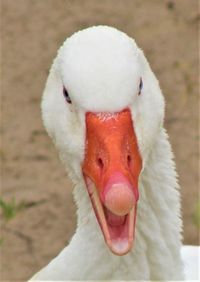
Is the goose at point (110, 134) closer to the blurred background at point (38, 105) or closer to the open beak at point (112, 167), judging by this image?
the open beak at point (112, 167)

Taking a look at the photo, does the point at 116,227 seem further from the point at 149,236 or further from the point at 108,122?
the point at 149,236

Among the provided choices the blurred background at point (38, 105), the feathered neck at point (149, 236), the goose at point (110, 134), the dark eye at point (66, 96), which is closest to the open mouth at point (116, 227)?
the goose at point (110, 134)

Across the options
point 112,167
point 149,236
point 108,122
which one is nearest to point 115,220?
point 112,167

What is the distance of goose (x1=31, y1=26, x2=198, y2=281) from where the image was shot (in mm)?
2930

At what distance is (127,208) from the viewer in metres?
2.83

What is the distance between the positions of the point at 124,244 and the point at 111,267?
638mm

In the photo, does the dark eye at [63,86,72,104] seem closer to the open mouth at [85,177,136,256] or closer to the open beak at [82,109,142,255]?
the open beak at [82,109,142,255]

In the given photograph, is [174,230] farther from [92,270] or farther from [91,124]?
[91,124]

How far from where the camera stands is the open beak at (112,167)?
2.88m

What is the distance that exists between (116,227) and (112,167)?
181 mm

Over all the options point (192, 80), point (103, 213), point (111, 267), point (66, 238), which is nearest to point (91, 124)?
point (103, 213)

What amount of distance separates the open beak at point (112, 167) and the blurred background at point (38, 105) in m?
2.09

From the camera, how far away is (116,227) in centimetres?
295

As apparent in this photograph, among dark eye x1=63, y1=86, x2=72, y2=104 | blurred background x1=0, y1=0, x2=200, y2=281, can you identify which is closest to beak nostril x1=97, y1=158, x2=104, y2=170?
dark eye x1=63, y1=86, x2=72, y2=104
